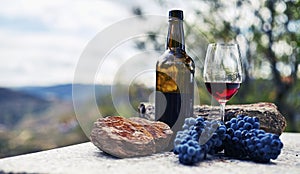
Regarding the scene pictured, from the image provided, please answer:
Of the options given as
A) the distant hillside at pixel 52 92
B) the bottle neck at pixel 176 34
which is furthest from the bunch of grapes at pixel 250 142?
the distant hillside at pixel 52 92

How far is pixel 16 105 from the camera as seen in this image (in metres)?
2.73

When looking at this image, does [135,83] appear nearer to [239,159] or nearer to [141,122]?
[141,122]

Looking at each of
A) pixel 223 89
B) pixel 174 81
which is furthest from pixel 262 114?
pixel 174 81

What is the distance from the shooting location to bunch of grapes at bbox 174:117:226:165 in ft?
2.73

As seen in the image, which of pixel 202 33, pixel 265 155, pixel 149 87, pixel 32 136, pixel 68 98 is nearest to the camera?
pixel 265 155

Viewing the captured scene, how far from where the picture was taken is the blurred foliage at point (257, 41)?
2.85 meters

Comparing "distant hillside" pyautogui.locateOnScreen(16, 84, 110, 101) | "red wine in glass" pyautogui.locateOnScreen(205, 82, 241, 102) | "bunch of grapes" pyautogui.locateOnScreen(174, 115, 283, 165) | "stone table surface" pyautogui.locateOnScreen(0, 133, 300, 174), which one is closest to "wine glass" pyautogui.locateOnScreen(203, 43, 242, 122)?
"red wine in glass" pyautogui.locateOnScreen(205, 82, 241, 102)

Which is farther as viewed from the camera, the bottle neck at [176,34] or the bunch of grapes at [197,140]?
the bottle neck at [176,34]

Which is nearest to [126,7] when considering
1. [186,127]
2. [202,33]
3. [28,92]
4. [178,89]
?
[202,33]

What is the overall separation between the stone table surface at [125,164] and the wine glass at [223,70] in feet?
0.73

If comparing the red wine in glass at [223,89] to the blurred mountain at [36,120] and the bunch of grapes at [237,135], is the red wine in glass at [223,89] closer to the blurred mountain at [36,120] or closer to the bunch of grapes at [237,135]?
the bunch of grapes at [237,135]

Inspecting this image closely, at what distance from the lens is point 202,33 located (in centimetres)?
301

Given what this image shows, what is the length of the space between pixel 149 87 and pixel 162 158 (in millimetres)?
1383

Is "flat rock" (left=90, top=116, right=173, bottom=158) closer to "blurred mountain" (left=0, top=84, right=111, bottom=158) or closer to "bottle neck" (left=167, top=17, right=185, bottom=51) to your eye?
"bottle neck" (left=167, top=17, right=185, bottom=51)
